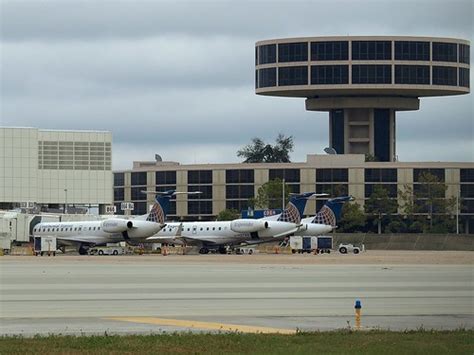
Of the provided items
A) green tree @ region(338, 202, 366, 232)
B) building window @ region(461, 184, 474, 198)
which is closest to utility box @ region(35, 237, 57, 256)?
green tree @ region(338, 202, 366, 232)

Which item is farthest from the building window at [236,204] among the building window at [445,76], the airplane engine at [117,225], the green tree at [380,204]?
the airplane engine at [117,225]

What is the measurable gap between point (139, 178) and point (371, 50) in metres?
41.3

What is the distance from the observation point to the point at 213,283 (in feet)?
182

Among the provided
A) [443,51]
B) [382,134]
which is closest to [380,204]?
[382,134]

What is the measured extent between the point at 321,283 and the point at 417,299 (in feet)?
37.1

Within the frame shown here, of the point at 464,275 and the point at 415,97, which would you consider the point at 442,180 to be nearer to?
the point at 415,97

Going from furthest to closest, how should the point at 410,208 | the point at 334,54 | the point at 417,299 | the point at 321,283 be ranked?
the point at 334,54, the point at 410,208, the point at 321,283, the point at 417,299

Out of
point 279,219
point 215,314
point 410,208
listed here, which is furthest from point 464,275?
point 410,208

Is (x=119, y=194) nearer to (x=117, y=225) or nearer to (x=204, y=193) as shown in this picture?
(x=204, y=193)

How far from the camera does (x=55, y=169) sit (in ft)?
486

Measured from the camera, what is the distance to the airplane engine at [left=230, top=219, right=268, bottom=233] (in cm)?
11034

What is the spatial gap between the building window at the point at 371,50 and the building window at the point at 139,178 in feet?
123

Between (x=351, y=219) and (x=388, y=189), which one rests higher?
(x=388, y=189)

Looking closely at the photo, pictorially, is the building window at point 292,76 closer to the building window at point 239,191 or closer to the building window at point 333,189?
the building window at point 239,191
